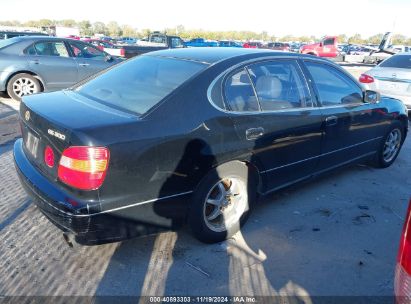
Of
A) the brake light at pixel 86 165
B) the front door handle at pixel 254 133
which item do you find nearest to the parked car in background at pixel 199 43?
the front door handle at pixel 254 133

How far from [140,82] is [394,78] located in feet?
21.8

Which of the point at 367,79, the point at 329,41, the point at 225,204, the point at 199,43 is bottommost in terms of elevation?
the point at 199,43

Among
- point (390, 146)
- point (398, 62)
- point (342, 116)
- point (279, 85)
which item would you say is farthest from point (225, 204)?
point (398, 62)

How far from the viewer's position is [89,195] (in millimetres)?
2357

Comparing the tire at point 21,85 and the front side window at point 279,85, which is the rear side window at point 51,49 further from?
the front side window at point 279,85

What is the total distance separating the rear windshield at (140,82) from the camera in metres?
2.86

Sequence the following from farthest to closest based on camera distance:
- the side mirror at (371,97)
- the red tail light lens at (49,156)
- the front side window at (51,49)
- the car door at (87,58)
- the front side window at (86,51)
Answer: the front side window at (86,51), the car door at (87,58), the front side window at (51,49), the side mirror at (371,97), the red tail light lens at (49,156)

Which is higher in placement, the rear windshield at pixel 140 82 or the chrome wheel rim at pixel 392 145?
the rear windshield at pixel 140 82

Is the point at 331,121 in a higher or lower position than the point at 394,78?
higher

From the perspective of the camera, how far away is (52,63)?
27.3 feet

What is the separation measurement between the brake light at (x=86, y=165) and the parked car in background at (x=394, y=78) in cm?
731

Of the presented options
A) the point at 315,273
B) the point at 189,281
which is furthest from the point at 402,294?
the point at 189,281

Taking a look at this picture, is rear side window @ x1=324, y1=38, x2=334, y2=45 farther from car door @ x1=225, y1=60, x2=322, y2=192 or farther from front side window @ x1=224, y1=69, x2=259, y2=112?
front side window @ x1=224, y1=69, x2=259, y2=112

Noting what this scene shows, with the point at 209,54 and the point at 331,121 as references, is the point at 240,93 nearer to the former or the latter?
the point at 209,54
